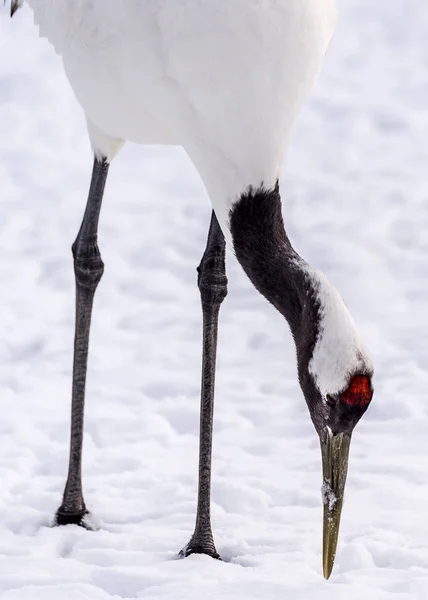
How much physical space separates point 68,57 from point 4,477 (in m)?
1.82

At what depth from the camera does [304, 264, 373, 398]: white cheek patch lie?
3518mm

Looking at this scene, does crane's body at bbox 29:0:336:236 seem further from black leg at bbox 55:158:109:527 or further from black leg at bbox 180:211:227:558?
black leg at bbox 55:158:109:527

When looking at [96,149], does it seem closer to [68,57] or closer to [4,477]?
[68,57]

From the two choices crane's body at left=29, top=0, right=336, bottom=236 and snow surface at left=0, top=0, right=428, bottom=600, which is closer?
crane's body at left=29, top=0, right=336, bottom=236

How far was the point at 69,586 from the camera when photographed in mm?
4000

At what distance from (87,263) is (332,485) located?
1.37 m

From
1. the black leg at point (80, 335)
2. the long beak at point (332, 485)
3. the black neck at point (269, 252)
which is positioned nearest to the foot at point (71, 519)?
the black leg at point (80, 335)

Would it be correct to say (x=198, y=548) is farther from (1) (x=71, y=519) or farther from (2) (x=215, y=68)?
(2) (x=215, y=68)

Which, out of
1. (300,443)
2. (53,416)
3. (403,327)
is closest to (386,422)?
(300,443)

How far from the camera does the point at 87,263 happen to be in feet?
15.1

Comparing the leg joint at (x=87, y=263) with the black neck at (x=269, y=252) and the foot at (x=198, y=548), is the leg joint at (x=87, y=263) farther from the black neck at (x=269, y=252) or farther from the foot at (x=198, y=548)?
the foot at (x=198, y=548)

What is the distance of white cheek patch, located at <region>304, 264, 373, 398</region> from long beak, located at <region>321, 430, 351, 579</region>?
0.79ft

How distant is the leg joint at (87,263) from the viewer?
15.1 ft

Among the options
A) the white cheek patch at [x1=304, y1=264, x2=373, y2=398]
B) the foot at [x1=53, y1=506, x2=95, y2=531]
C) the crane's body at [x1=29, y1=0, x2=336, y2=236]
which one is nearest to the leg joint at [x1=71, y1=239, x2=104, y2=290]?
the crane's body at [x1=29, y1=0, x2=336, y2=236]
